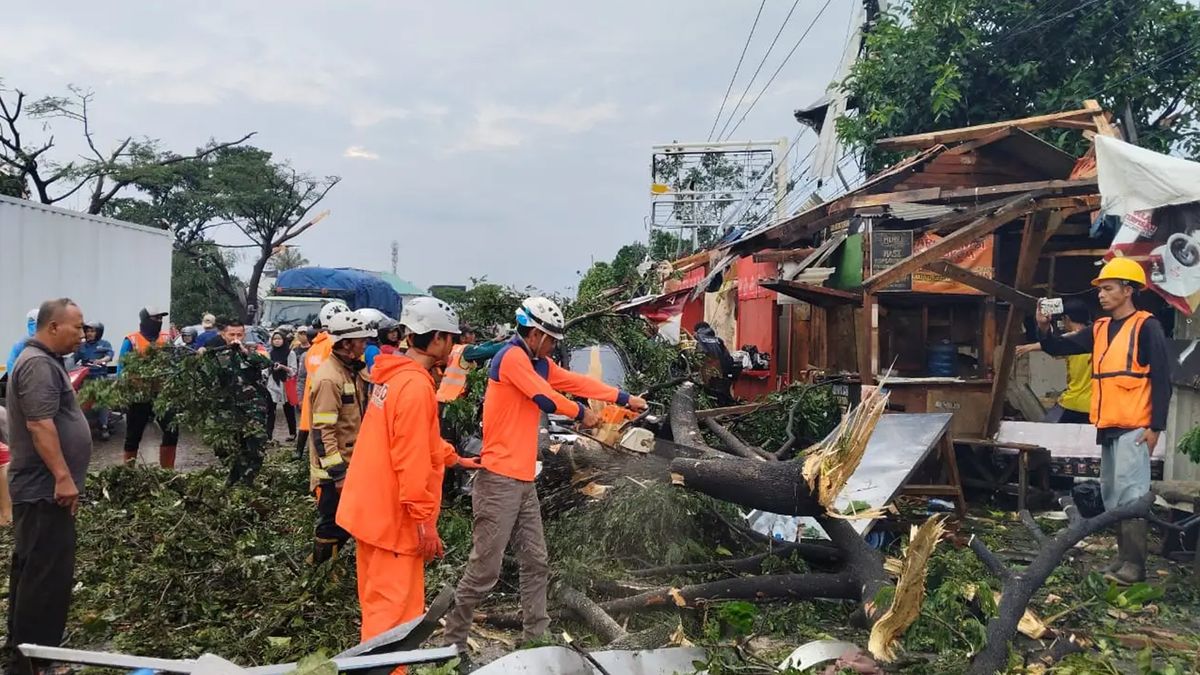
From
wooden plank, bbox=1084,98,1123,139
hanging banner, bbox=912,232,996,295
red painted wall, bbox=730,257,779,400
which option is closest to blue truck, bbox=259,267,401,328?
red painted wall, bbox=730,257,779,400

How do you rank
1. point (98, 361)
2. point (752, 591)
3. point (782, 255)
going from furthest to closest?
point (782, 255) → point (98, 361) → point (752, 591)

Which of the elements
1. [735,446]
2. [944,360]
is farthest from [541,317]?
[944,360]

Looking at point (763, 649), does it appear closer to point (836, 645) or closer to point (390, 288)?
point (836, 645)

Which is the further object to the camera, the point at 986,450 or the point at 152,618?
the point at 986,450

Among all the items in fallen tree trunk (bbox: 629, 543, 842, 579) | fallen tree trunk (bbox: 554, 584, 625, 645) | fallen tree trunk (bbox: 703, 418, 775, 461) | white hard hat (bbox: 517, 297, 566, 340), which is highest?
white hard hat (bbox: 517, 297, 566, 340)

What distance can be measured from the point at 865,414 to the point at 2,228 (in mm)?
10726

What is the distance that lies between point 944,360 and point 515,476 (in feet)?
22.2

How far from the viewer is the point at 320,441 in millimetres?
4766

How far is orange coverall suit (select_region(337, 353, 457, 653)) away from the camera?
344 centimetres

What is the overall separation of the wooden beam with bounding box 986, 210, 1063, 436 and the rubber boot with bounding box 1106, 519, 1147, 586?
97.7 inches

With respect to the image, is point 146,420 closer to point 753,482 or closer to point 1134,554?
point 753,482

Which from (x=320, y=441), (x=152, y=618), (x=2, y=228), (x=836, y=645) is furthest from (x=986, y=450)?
(x=2, y=228)

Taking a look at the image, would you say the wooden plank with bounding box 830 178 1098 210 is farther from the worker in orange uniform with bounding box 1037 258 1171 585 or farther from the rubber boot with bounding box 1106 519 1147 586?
the rubber boot with bounding box 1106 519 1147 586

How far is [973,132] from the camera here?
7.97 metres
